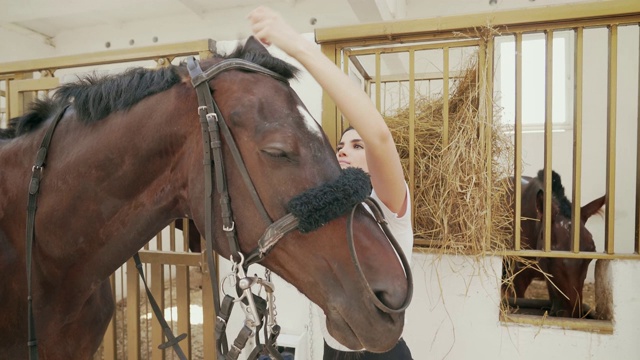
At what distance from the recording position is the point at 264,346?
37.3 inches

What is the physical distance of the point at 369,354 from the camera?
132 centimetres

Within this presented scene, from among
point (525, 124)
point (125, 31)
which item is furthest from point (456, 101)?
point (125, 31)

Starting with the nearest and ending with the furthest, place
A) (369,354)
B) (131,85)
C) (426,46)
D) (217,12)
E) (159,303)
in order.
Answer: (131,85) → (369,354) → (426,46) → (159,303) → (217,12)

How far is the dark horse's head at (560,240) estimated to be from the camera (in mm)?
2516

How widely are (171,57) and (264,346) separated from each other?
1.69m

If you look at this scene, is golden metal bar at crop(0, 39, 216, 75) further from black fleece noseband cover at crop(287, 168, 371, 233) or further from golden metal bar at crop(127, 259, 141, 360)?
black fleece noseband cover at crop(287, 168, 371, 233)

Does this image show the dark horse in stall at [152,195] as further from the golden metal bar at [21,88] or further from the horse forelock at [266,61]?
the golden metal bar at [21,88]

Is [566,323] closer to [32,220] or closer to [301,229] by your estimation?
[301,229]

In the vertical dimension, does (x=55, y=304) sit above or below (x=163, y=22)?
below

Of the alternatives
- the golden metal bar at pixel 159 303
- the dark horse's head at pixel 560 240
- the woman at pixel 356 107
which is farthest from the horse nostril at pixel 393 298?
the dark horse's head at pixel 560 240

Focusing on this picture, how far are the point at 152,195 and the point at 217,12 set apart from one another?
619 cm

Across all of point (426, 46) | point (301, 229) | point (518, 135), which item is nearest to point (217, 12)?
point (426, 46)

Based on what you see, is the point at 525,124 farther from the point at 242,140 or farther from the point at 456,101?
the point at 242,140

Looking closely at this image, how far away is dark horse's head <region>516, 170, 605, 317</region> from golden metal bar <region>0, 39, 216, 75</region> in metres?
2.27
